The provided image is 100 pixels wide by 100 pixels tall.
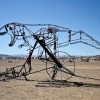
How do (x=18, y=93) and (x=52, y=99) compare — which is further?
(x=18, y=93)

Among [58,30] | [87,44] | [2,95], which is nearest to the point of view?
[2,95]

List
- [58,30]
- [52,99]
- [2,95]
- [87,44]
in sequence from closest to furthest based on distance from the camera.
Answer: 1. [52,99]
2. [2,95]
3. [87,44]
4. [58,30]

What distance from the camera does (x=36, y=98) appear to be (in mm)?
→ 13914

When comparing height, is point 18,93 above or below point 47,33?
below

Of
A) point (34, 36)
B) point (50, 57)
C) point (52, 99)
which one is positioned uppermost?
point (34, 36)

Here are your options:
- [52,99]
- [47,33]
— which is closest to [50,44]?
[47,33]

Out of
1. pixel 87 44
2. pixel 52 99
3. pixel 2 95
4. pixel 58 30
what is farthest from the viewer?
pixel 58 30

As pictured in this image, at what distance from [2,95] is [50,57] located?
7.72 m

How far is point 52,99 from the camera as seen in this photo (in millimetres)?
13664

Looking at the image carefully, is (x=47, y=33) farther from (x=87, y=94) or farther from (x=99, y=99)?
(x=99, y=99)

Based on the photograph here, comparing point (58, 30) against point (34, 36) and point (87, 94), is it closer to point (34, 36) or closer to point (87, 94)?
point (34, 36)

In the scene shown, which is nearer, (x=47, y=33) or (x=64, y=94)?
(x=64, y=94)

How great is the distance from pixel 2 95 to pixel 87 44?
7.12m

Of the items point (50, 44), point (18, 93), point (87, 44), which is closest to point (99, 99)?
point (18, 93)
